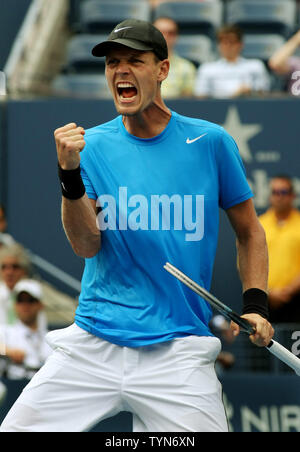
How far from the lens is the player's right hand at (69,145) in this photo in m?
3.11

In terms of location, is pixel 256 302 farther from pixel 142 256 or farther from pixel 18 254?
pixel 18 254

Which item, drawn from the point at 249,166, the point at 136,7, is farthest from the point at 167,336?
the point at 136,7

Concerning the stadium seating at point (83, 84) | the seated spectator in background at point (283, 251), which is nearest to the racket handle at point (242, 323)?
the seated spectator in background at point (283, 251)

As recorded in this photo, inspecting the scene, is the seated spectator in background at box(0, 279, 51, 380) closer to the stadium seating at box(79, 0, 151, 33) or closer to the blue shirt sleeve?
the blue shirt sleeve

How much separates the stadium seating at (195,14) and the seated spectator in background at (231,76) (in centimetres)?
261

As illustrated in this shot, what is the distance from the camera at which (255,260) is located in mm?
3473

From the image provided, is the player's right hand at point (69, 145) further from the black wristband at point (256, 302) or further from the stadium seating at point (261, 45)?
the stadium seating at point (261, 45)

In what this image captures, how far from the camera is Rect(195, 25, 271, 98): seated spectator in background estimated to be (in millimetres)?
7285

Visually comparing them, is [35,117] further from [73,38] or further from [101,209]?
[101,209]

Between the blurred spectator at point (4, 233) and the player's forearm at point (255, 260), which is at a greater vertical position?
the blurred spectator at point (4, 233)

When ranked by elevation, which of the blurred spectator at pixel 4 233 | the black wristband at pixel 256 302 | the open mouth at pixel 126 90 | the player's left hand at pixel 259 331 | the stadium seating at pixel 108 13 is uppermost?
the stadium seating at pixel 108 13

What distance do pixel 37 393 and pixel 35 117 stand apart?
4.42 metres

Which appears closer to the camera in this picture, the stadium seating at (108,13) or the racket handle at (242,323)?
the racket handle at (242,323)

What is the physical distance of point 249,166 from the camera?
730cm
